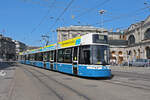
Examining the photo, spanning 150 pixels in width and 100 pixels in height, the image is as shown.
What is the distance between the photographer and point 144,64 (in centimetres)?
3888

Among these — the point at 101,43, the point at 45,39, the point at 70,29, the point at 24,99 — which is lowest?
the point at 24,99

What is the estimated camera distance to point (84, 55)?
1402cm

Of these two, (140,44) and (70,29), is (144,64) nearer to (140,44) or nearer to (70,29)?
(140,44)

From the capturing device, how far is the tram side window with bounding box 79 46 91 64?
13.7m

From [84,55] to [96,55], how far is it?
984mm

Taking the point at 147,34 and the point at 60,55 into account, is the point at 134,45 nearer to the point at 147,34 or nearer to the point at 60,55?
the point at 147,34

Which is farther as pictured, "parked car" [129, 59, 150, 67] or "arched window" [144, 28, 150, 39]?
"arched window" [144, 28, 150, 39]

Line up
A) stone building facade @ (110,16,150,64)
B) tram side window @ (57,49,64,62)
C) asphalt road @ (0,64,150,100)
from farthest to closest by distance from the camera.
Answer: stone building facade @ (110,16,150,64)
tram side window @ (57,49,64,62)
asphalt road @ (0,64,150,100)

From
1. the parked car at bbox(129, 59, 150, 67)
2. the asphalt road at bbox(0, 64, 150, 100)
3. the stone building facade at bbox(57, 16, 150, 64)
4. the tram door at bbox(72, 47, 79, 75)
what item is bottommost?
the asphalt road at bbox(0, 64, 150, 100)

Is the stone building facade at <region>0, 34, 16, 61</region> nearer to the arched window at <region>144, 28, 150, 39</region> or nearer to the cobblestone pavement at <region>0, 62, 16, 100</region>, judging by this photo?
the arched window at <region>144, 28, 150, 39</region>

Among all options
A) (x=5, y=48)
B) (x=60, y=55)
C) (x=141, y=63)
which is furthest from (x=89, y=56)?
(x=5, y=48)

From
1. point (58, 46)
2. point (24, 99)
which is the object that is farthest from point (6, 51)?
point (24, 99)

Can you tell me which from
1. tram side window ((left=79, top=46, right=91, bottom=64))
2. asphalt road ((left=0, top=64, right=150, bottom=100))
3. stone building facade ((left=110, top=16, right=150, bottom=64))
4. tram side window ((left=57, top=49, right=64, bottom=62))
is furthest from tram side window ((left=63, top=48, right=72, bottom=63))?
stone building facade ((left=110, top=16, right=150, bottom=64))

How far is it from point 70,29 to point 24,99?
76.0 m
